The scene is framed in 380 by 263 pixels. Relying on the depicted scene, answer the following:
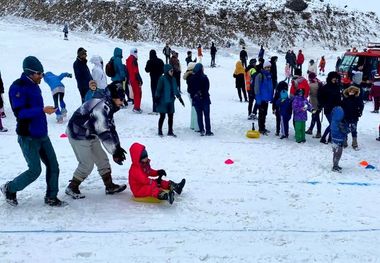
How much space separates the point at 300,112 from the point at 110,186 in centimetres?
534

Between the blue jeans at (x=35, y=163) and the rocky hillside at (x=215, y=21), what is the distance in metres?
30.7

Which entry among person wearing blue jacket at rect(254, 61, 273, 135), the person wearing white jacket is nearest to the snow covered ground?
person wearing blue jacket at rect(254, 61, 273, 135)

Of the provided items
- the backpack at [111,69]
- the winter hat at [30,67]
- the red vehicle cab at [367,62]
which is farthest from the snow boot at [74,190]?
the red vehicle cab at [367,62]

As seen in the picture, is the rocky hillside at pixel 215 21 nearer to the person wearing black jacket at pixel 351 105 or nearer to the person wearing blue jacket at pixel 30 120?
the person wearing black jacket at pixel 351 105

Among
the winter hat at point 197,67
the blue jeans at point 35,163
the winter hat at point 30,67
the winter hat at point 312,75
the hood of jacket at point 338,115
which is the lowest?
the blue jeans at point 35,163

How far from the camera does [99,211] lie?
563 centimetres

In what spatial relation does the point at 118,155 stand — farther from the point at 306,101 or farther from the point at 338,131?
the point at 306,101

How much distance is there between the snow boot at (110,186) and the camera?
607cm

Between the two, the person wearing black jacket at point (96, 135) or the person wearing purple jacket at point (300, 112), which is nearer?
the person wearing black jacket at point (96, 135)

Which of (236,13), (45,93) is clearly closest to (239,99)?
(45,93)

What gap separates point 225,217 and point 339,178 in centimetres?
286

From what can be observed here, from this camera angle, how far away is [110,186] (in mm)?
6137

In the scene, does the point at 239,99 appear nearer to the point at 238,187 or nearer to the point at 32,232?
the point at 238,187

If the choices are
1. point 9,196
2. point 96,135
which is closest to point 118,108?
point 96,135
